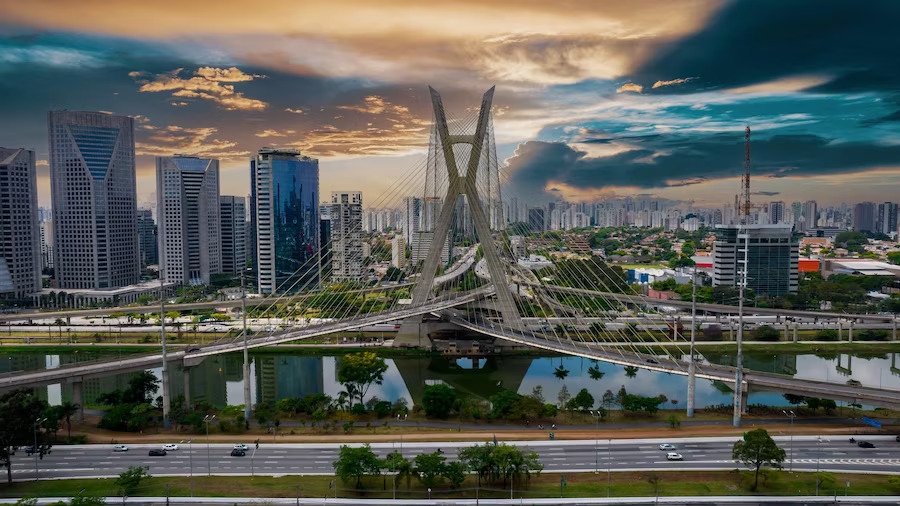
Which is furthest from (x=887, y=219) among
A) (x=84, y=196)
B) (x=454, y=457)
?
(x=84, y=196)

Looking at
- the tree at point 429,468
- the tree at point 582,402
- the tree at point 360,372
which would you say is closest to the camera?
the tree at point 429,468

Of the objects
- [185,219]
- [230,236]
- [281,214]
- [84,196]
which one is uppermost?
[84,196]

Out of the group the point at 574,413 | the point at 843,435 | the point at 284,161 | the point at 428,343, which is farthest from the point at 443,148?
the point at 284,161

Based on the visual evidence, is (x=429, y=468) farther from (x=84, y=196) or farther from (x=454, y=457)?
(x=84, y=196)

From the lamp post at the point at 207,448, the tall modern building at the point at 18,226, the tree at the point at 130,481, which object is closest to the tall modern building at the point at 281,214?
the tall modern building at the point at 18,226

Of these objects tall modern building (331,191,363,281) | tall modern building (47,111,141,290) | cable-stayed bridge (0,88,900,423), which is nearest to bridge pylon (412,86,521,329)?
cable-stayed bridge (0,88,900,423)

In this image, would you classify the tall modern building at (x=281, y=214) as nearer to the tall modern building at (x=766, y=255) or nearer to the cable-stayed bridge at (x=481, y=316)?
the cable-stayed bridge at (x=481, y=316)

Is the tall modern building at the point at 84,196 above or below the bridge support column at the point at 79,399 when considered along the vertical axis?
above

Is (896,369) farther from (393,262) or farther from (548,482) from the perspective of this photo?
(393,262)
